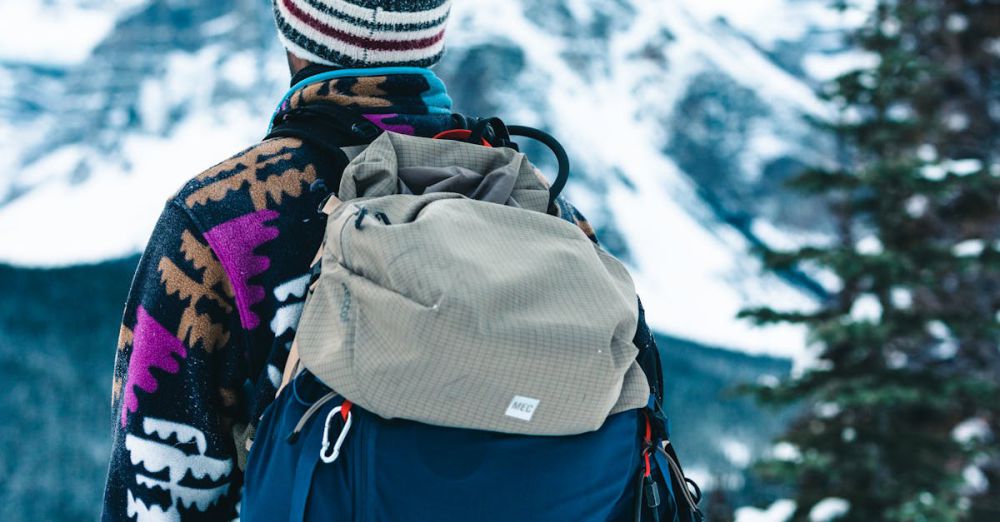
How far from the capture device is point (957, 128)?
8469 mm

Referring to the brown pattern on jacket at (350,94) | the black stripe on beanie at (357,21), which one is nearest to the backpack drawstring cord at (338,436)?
→ the brown pattern on jacket at (350,94)

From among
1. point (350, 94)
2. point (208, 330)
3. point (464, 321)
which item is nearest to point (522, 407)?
point (464, 321)

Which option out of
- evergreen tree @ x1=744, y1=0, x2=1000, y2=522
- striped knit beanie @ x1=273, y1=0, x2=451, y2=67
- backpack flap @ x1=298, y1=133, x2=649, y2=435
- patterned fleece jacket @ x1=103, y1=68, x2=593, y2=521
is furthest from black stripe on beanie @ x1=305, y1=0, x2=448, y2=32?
evergreen tree @ x1=744, y1=0, x2=1000, y2=522

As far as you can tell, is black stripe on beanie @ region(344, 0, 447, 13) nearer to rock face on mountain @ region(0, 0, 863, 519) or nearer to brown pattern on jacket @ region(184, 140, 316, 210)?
brown pattern on jacket @ region(184, 140, 316, 210)

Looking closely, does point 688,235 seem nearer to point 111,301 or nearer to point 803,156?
point 803,156

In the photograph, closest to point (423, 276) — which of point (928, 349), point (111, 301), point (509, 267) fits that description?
point (509, 267)

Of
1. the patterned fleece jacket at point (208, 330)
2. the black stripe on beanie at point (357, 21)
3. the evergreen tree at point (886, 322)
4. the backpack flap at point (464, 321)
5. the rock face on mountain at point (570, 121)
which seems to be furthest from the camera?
the rock face on mountain at point (570, 121)

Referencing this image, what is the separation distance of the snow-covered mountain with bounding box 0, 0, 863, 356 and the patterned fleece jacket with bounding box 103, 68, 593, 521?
2014cm

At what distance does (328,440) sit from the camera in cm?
105

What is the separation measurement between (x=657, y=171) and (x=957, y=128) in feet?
70.9

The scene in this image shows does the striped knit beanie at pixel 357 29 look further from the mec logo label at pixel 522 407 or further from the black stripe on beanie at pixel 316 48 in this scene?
the mec logo label at pixel 522 407

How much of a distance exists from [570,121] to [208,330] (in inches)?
1197

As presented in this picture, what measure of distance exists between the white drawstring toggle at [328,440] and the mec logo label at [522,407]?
0.68ft

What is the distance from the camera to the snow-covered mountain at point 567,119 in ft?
83.6
